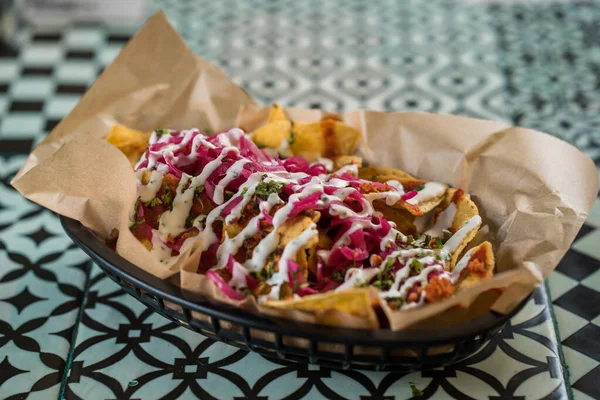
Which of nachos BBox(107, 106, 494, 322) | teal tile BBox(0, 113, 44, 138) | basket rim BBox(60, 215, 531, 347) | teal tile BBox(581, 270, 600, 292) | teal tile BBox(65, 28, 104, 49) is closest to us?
basket rim BBox(60, 215, 531, 347)

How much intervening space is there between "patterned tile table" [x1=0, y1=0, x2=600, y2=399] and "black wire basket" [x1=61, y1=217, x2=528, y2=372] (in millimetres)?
118

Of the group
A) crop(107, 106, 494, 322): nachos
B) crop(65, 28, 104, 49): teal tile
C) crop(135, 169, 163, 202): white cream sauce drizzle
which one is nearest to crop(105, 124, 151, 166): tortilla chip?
crop(107, 106, 494, 322): nachos

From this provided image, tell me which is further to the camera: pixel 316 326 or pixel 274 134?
pixel 274 134

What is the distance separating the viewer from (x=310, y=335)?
3.32 feet

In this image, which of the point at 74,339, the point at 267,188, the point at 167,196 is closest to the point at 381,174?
the point at 267,188

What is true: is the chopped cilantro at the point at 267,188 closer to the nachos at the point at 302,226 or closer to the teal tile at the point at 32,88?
the nachos at the point at 302,226

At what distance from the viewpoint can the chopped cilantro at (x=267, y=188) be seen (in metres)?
1.19

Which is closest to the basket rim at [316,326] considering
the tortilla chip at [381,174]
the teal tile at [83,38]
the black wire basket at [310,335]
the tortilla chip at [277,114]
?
the black wire basket at [310,335]

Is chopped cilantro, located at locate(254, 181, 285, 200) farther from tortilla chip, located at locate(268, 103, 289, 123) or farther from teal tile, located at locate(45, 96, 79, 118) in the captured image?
teal tile, located at locate(45, 96, 79, 118)

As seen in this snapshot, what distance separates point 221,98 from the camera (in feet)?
5.35

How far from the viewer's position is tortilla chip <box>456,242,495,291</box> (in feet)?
3.69

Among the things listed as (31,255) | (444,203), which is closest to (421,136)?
(444,203)

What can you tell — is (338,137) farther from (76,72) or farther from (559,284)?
(76,72)

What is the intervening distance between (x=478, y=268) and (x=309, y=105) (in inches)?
41.7
